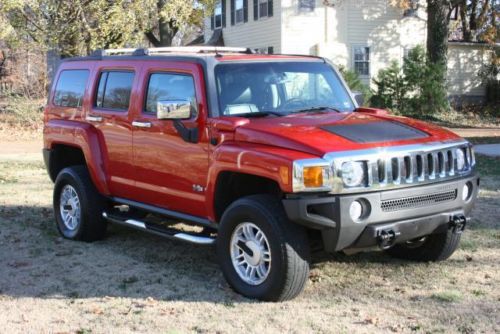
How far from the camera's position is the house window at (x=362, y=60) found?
27969mm

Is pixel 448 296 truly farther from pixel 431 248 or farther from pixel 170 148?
pixel 170 148

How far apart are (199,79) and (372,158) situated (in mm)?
1713

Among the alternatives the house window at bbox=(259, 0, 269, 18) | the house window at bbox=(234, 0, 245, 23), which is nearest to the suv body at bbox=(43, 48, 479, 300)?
the house window at bbox=(259, 0, 269, 18)

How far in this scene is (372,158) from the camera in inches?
187

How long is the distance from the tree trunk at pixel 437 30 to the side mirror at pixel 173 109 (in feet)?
67.8

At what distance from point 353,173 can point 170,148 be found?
6.05 feet

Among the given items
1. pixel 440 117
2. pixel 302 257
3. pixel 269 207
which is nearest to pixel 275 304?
pixel 302 257

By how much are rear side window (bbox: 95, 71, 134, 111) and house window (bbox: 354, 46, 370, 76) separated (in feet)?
72.7

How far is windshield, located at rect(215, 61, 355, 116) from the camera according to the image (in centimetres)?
564

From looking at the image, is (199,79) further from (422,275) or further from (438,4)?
(438,4)

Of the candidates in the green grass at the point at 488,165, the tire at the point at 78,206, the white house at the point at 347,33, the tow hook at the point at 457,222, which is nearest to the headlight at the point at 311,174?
the tow hook at the point at 457,222

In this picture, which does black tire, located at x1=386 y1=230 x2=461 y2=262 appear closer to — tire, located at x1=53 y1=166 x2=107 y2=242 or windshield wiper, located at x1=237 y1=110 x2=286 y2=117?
windshield wiper, located at x1=237 y1=110 x2=286 y2=117

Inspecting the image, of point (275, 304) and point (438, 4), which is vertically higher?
point (438, 4)

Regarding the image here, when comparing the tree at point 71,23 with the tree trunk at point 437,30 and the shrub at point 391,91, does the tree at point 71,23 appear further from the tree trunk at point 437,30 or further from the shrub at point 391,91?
the tree trunk at point 437,30
